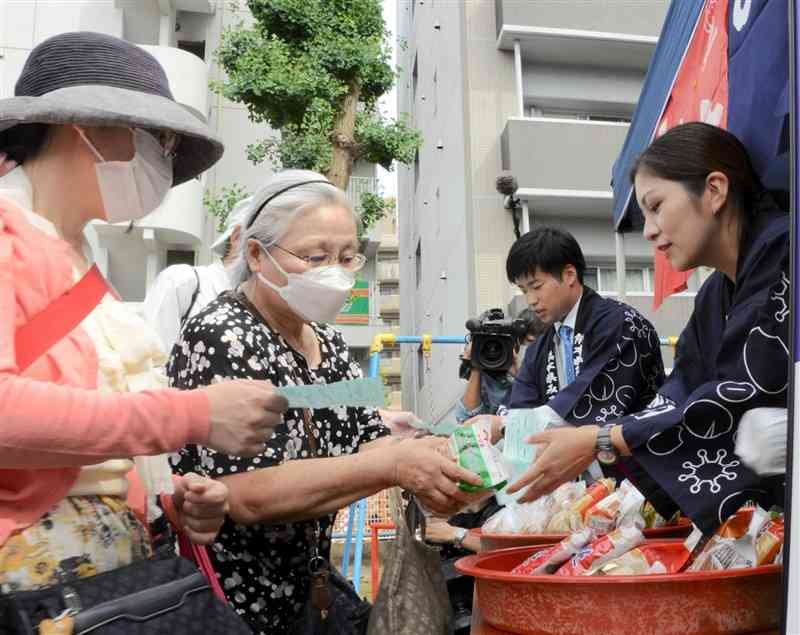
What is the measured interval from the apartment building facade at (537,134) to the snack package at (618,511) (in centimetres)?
801

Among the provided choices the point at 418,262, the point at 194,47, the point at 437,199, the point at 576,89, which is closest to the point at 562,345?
the point at 576,89

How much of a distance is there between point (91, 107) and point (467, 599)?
214cm

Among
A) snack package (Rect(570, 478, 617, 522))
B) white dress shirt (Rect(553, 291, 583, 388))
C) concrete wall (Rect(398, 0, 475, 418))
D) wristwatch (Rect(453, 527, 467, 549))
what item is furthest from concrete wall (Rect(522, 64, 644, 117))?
snack package (Rect(570, 478, 617, 522))

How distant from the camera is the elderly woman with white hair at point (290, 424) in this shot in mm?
1407

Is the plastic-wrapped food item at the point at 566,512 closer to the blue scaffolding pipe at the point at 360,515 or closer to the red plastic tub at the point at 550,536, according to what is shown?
the red plastic tub at the point at 550,536

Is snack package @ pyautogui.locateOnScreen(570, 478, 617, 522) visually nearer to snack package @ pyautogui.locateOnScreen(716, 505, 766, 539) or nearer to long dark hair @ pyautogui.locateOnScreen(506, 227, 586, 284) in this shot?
snack package @ pyautogui.locateOnScreen(716, 505, 766, 539)

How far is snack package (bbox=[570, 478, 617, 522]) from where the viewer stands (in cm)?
186

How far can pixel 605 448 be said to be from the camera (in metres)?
1.51

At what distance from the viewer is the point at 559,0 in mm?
11039

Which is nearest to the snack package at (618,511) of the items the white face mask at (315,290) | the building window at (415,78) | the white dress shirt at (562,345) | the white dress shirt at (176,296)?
the white face mask at (315,290)

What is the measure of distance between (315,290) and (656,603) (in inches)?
36.5

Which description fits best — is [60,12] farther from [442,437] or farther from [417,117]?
[442,437]

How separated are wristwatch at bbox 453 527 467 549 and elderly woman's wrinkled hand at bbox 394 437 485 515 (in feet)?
5.87

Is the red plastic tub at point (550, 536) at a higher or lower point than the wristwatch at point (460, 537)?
higher
